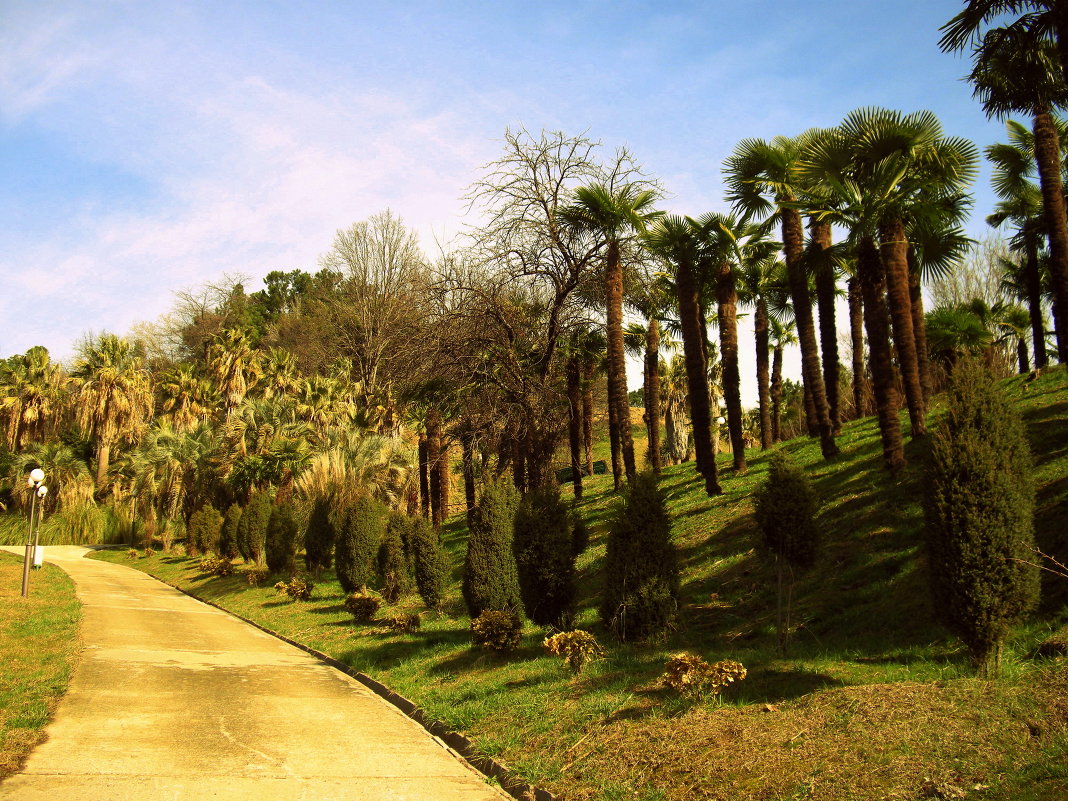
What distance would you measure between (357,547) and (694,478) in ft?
32.3

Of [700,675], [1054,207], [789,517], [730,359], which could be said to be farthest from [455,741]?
[730,359]

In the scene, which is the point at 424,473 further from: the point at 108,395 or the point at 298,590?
the point at 108,395

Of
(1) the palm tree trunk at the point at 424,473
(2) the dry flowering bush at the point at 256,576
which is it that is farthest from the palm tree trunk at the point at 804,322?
(2) the dry flowering bush at the point at 256,576

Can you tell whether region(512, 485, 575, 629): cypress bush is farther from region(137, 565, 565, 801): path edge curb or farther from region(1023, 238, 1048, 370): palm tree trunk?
region(1023, 238, 1048, 370): palm tree trunk

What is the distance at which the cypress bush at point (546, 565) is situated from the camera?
484 inches

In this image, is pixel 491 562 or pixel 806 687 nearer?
pixel 806 687

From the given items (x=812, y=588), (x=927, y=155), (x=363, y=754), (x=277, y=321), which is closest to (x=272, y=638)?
(x=363, y=754)

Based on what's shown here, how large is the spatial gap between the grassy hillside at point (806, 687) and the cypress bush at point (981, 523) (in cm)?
Result: 47

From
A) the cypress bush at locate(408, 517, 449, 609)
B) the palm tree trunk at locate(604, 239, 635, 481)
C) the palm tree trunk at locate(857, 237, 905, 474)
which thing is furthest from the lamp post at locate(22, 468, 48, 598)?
the palm tree trunk at locate(857, 237, 905, 474)

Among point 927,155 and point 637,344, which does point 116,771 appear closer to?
point 927,155

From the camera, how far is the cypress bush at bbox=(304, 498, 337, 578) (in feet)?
84.6

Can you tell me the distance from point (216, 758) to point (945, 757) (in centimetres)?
615

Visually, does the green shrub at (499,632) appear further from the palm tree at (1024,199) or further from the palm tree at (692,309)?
the palm tree at (1024,199)

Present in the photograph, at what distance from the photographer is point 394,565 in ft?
64.0
